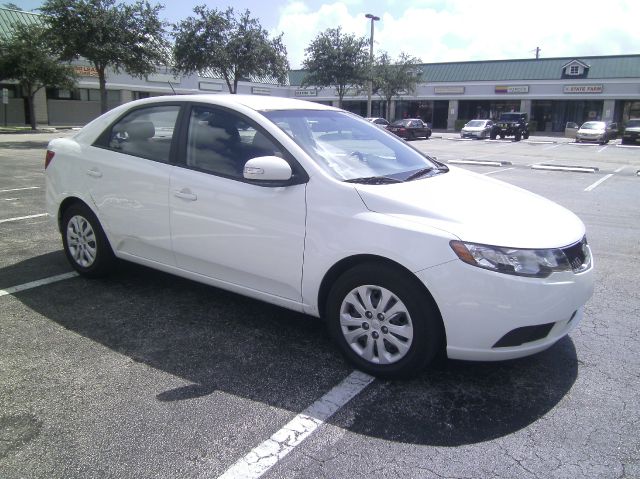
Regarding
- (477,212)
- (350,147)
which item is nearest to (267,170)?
(350,147)

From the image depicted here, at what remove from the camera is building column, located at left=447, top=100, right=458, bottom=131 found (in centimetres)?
5272

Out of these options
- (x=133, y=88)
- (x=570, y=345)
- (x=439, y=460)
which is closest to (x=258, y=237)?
(x=439, y=460)

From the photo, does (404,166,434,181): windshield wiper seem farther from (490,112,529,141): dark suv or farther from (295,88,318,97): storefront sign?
(295,88,318,97): storefront sign

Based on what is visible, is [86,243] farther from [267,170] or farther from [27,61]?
[27,61]

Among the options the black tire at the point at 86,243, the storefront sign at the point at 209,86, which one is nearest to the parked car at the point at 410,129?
the storefront sign at the point at 209,86

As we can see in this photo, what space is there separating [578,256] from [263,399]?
6.81 feet

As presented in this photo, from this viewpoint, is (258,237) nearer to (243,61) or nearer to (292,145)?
(292,145)

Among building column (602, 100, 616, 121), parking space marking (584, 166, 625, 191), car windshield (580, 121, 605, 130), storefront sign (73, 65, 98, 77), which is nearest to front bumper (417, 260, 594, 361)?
parking space marking (584, 166, 625, 191)

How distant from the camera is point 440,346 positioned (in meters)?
3.17

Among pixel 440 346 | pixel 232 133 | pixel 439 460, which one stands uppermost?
pixel 232 133

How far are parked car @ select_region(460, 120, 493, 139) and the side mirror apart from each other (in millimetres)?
38603

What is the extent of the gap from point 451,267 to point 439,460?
3.25 ft

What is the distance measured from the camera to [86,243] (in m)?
4.84

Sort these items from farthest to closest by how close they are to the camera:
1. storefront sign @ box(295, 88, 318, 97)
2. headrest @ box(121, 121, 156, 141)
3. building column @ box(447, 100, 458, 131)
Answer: storefront sign @ box(295, 88, 318, 97)
building column @ box(447, 100, 458, 131)
headrest @ box(121, 121, 156, 141)
